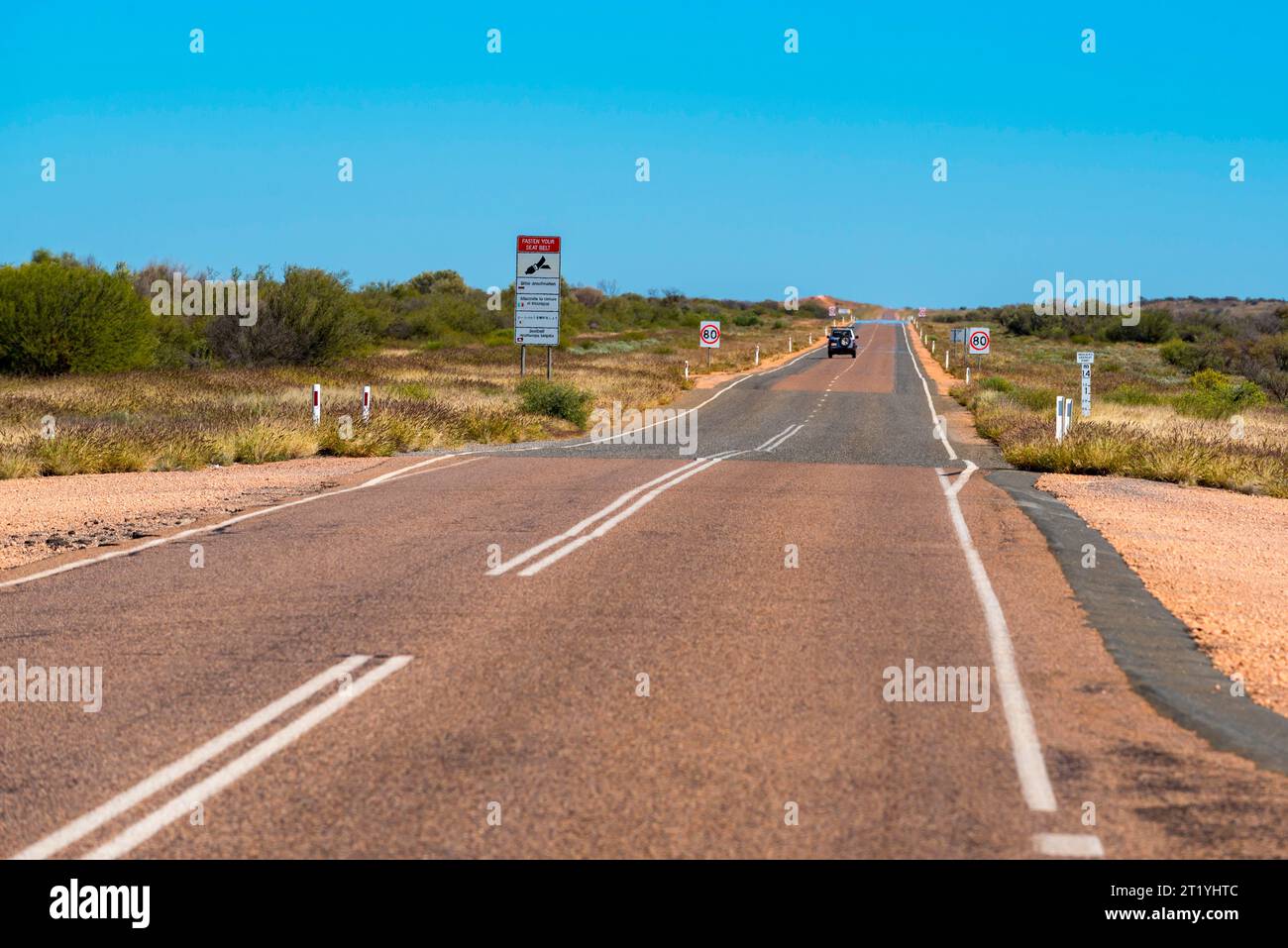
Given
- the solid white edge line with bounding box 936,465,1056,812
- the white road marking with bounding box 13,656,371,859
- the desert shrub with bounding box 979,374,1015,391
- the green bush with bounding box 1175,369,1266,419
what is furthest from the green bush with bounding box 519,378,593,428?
the white road marking with bounding box 13,656,371,859

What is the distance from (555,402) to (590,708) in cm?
2836

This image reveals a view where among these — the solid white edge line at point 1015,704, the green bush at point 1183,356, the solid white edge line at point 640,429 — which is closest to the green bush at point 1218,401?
the solid white edge line at point 640,429

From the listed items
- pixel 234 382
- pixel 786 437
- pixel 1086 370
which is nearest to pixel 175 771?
pixel 1086 370

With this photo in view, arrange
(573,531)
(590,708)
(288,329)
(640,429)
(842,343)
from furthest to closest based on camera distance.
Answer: (842,343)
(288,329)
(640,429)
(573,531)
(590,708)

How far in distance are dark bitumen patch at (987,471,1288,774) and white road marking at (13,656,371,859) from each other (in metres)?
4.67

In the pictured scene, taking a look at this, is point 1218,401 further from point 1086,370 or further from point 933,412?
point 1086,370

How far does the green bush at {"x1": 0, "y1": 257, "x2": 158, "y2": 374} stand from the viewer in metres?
Answer: 38.9

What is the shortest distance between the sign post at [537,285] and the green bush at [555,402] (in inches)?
181

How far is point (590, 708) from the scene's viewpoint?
22.6ft

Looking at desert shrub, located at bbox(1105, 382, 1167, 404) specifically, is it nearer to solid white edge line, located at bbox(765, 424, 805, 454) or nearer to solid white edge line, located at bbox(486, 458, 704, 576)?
solid white edge line, located at bbox(765, 424, 805, 454)

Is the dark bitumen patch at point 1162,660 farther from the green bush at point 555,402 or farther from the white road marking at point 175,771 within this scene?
the green bush at point 555,402

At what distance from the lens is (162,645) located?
8344 mm

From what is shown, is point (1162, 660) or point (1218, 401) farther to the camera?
point (1218, 401)
